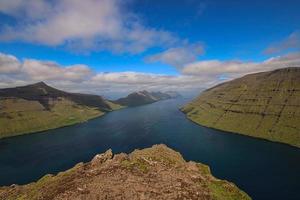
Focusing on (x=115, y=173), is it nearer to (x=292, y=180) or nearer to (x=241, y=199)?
(x=241, y=199)

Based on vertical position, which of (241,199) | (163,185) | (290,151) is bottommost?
(290,151)

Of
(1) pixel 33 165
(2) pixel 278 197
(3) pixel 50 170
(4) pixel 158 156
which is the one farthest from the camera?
(1) pixel 33 165

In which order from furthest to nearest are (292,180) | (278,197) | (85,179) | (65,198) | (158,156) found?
1. (292,180)
2. (278,197)
3. (158,156)
4. (85,179)
5. (65,198)

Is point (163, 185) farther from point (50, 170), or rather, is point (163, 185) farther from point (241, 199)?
point (50, 170)

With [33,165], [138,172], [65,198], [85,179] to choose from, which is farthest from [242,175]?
[33,165]

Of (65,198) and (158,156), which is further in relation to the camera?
(158,156)

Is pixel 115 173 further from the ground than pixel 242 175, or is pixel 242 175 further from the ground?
pixel 115 173

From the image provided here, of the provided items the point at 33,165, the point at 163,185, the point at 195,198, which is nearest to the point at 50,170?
the point at 33,165
